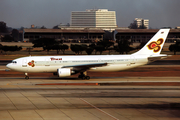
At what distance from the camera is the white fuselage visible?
3669 cm

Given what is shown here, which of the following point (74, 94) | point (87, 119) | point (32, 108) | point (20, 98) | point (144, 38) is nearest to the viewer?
point (87, 119)

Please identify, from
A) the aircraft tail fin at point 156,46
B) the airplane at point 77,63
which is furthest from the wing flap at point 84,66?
the aircraft tail fin at point 156,46

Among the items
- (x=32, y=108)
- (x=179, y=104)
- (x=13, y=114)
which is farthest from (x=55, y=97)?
(x=179, y=104)

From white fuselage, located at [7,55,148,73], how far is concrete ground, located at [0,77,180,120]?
5225 millimetres

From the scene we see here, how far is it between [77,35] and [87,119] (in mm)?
156612

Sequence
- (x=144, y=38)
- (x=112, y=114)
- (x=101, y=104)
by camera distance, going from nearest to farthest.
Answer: (x=112, y=114) → (x=101, y=104) → (x=144, y=38)

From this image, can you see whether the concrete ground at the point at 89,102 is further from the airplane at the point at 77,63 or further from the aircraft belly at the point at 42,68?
the airplane at the point at 77,63

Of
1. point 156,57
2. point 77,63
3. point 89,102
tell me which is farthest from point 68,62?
point 89,102

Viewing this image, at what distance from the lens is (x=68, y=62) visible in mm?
37031

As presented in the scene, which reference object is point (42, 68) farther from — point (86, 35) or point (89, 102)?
point (86, 35)

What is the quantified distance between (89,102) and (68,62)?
14945 mm

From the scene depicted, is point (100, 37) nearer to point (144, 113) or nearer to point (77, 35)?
point (77, 35)

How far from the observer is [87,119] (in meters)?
17.6

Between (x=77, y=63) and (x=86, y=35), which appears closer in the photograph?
(x=77, y=63)
